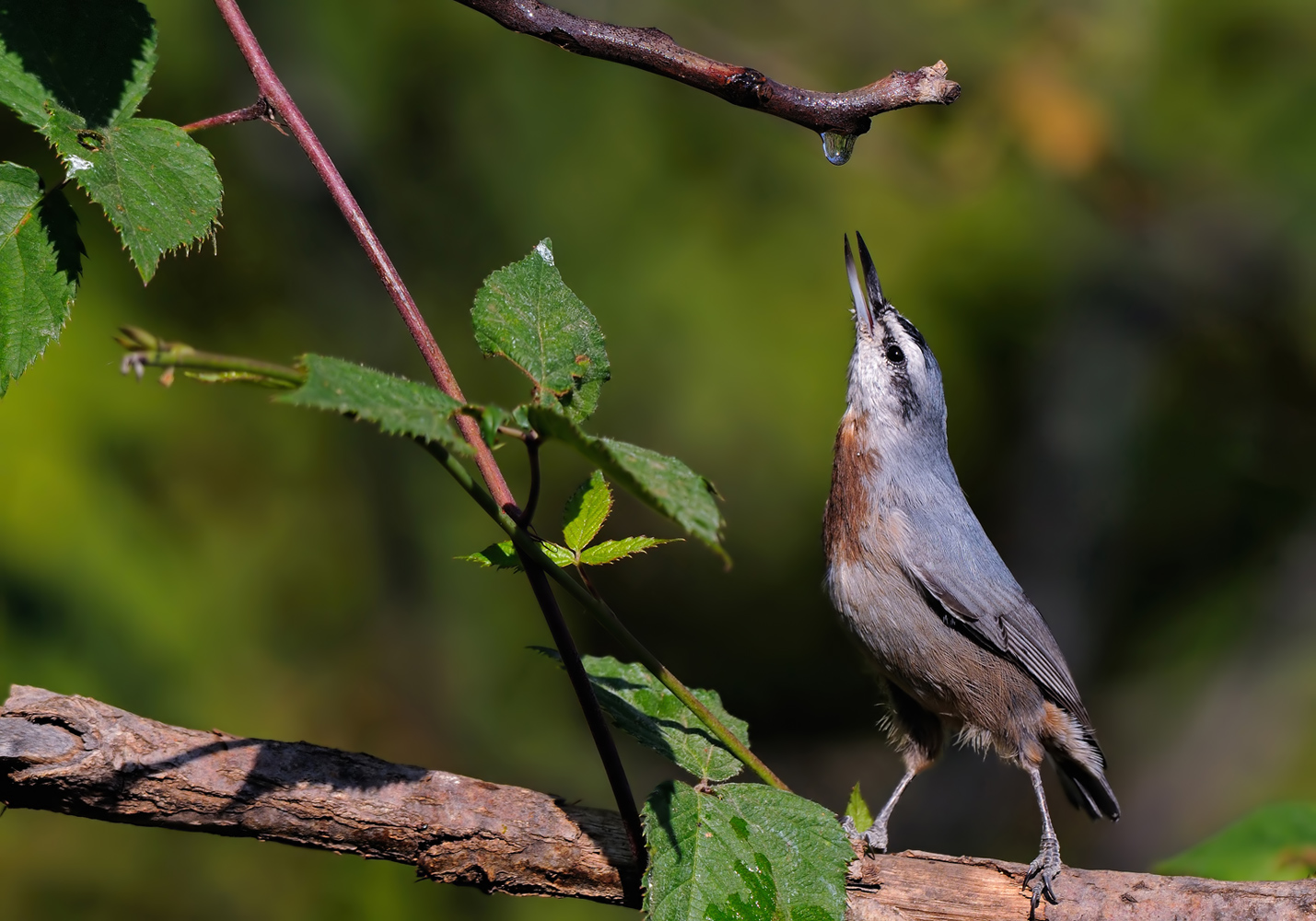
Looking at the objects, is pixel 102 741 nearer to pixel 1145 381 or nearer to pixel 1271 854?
pixel 1271 854

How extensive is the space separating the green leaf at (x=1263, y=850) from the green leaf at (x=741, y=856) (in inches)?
45.6

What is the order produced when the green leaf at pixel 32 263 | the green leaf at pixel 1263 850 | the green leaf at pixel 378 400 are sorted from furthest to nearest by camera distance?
the green leaf at pixel 1263 850
the green leaf at pixel 32 263
the green leaf at pixel 378 400

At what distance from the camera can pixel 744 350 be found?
576cm

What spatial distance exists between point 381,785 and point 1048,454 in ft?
19.1

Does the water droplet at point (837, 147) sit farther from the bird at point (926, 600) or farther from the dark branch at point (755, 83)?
the bird at point (926, 600)

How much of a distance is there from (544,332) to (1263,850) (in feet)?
6.40

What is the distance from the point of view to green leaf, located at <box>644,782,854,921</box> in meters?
1.28

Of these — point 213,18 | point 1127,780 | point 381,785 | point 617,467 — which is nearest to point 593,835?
point 381,785

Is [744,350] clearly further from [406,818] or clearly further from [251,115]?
[251,115]

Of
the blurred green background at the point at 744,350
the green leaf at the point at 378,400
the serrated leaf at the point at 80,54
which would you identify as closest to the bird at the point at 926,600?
the green leaf at the point at 378,400

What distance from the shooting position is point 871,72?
591 centimetres

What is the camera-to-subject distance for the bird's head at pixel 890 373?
282 centimetres

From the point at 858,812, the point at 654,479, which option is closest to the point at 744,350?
the point at 858,812

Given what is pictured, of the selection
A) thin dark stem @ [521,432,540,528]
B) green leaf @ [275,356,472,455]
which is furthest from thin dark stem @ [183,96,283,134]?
thin dark stem @ [521,432,540,528]
